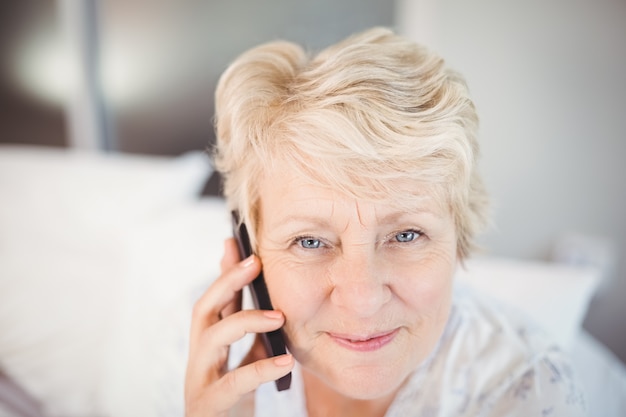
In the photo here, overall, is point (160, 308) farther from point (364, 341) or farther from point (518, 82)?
point (518, 82)

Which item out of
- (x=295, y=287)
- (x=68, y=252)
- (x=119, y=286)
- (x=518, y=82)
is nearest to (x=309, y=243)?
(x=295, y=287)

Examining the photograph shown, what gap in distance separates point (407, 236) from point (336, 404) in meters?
0.26

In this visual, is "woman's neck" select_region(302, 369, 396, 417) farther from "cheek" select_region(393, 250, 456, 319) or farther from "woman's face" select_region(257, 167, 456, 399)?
"cheek" select_region(393, 250, 456, 319)

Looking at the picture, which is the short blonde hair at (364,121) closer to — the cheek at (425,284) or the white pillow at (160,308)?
the cheek at (425,284)

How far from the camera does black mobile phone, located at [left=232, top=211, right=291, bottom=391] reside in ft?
2.10

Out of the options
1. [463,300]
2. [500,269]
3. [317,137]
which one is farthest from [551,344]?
[317,137]

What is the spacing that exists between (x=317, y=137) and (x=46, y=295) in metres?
1.08

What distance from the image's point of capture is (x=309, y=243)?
62 centimetres

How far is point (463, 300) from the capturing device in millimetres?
874

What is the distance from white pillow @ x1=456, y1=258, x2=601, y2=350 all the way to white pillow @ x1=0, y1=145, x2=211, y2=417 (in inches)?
35.0

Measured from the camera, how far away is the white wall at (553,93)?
1124 millimetres

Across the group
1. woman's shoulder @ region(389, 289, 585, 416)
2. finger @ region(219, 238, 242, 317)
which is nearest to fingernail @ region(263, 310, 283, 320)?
finger @ region(219, 238, 242, 317)

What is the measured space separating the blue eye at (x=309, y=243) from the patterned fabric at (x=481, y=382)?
0.69 ft

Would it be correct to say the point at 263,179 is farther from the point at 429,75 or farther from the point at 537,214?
the point at 537,214
